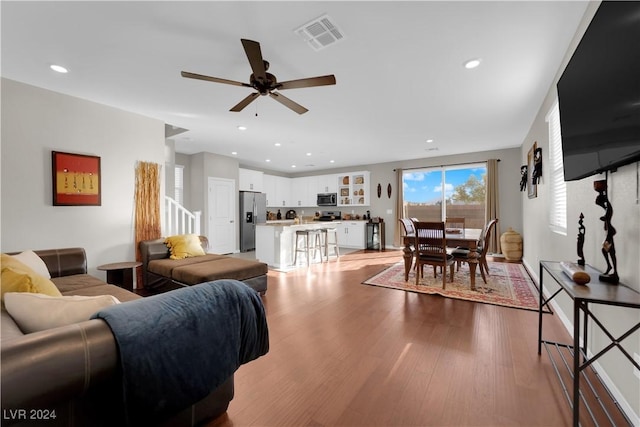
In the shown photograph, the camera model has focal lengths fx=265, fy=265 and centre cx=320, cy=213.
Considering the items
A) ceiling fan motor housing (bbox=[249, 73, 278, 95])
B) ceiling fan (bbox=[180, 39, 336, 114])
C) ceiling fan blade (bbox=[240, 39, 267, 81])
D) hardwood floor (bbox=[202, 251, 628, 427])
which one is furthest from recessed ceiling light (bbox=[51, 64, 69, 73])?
hardwood floor (bbox=[202, 251, 628, 427])

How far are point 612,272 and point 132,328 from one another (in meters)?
2.63

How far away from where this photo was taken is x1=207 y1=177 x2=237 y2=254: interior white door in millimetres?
6781

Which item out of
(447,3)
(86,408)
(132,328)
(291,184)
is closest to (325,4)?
(447,3)

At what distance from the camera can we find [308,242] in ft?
18.5

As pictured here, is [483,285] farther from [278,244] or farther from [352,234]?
[352,234]

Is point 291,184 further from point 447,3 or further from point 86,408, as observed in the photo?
point 86,408

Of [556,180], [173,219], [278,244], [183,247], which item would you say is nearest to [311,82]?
[556,180]

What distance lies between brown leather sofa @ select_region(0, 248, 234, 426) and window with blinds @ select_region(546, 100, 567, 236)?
3687mm

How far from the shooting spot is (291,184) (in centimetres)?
988

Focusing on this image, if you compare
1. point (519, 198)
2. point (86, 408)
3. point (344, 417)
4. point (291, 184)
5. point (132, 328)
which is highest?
point (291, 184)

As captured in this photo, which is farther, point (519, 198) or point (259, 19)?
point (519, 198)

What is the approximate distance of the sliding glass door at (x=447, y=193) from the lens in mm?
6789

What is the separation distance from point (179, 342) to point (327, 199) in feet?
25.7

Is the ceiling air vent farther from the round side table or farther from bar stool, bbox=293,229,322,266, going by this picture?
bar stool, bbox=293,229,322,266
